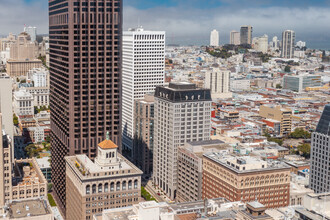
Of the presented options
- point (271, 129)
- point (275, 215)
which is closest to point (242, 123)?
point (271, 129)

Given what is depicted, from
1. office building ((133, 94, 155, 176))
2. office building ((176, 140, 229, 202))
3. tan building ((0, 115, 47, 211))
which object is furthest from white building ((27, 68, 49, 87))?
office building ((176, 140, 229, 202))

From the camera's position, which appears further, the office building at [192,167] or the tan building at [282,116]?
the tan building at [282,116]

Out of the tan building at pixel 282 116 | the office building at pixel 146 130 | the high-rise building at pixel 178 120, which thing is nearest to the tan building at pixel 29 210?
the high-rise building at pixel 178 120

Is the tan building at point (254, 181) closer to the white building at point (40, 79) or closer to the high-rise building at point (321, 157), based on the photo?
the high-rise building at point (321, 157)

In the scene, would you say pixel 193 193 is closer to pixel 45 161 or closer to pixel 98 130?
pixel 98 130

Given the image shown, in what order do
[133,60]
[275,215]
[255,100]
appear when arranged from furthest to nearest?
[255,100]
[133,60]
[275,215]

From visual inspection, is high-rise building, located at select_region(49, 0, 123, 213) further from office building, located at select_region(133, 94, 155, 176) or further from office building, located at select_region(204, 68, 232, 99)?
office building, located at select_region(204, 68, 232, 99)

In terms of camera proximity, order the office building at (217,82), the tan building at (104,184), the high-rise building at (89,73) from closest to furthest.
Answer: the tan building at (104,184), the high-rise building at (89,73), the office building at (217,82)
